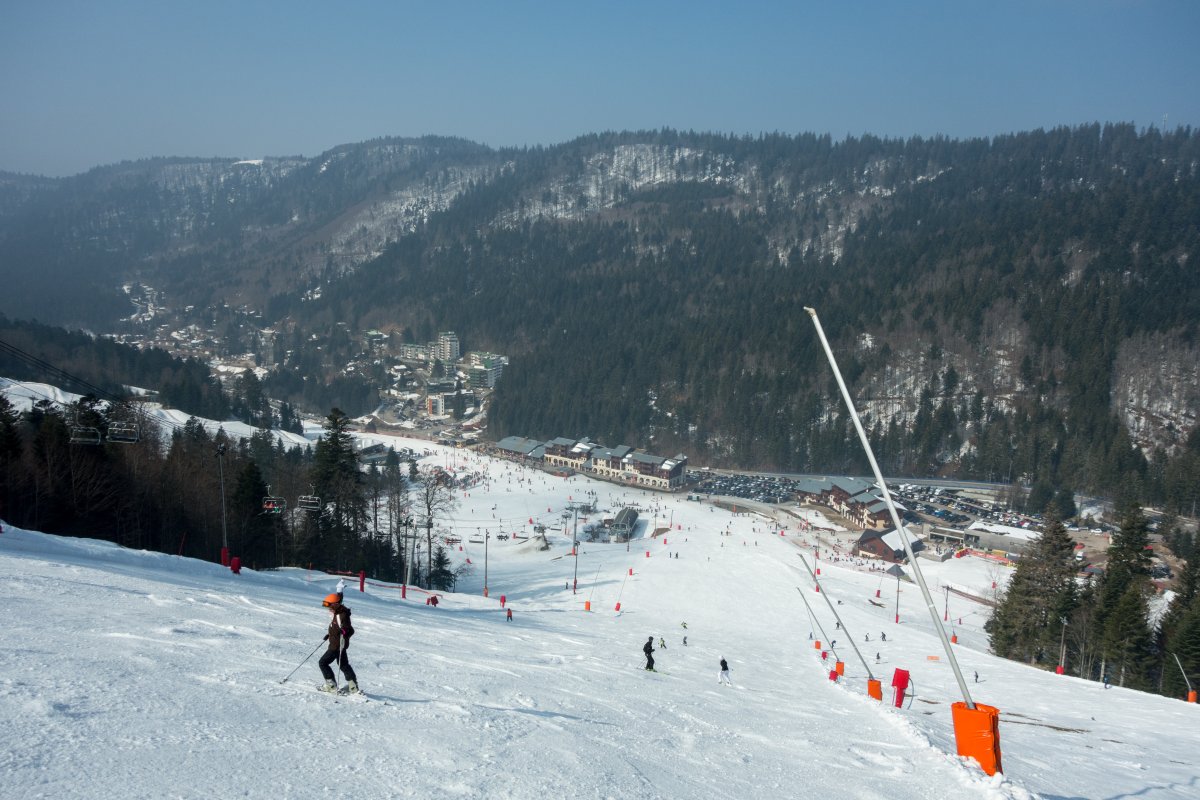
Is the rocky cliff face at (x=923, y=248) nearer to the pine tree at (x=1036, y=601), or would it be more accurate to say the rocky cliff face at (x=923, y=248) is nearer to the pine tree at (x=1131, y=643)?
the pine tree at (x=1036, y=601)

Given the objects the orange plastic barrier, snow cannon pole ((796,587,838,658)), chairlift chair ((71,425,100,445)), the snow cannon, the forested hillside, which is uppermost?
the forested hillside

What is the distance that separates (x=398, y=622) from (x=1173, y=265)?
11763cm

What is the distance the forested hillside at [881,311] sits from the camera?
81062 millimetres

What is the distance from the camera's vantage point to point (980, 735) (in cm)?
722

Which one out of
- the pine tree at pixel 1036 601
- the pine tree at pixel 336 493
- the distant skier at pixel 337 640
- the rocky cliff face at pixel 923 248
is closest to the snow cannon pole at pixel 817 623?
the pine tree at pixel 1036 601

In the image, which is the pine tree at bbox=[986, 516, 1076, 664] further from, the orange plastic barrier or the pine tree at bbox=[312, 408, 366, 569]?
the pine tree at bbox=[312, 408, 366, 569]

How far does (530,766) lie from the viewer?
552 centimetres

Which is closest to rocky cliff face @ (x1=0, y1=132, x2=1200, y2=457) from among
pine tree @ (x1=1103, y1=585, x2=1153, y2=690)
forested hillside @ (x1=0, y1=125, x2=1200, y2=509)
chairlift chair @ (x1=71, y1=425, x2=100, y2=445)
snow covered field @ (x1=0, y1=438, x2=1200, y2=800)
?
forested hillside @ (x1=0, y1=125, x2=1200, y2=509)

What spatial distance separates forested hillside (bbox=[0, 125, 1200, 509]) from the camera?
266ft

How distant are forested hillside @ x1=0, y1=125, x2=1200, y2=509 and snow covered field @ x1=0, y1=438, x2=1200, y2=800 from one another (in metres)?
62.8

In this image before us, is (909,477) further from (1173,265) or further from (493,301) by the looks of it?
(493,301)

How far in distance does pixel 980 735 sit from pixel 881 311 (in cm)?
10385

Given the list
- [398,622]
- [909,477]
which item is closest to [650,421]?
[909,477]

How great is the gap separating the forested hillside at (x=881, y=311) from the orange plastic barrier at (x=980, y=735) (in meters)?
68.2
